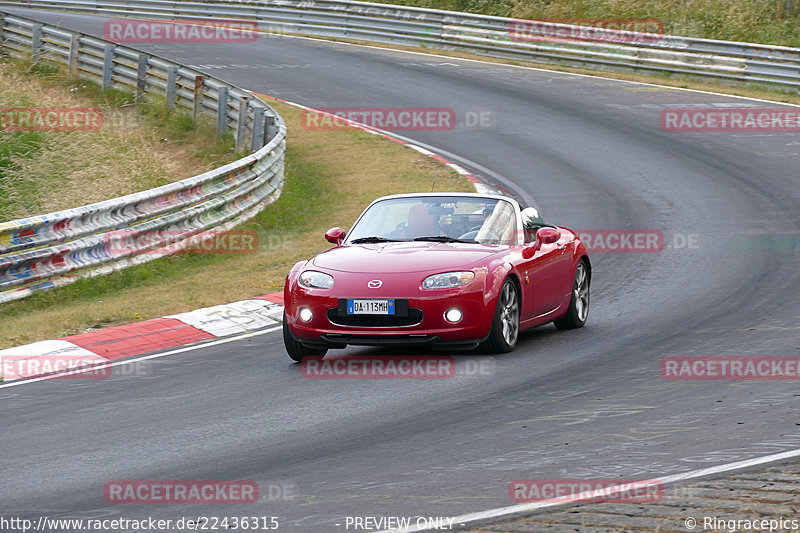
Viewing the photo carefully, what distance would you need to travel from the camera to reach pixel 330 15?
3841cm

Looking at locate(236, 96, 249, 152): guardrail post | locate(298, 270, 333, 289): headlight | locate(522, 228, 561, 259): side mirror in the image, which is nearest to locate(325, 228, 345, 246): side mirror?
locate(298, 270, 333, 289): headlight

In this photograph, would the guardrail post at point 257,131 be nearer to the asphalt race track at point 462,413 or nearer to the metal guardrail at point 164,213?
the metal guardrail at point 164,213

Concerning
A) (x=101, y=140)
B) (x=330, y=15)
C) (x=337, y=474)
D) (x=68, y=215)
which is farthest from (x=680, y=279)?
(x=330, y=15)

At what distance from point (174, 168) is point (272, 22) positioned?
1861 centimetres

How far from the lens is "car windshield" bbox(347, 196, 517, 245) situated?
→ 1083 cm

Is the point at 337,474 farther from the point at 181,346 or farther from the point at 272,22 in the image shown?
the point at 272,22

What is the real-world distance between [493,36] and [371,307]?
84.8 ft

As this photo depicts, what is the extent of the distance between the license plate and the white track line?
3.66 metres

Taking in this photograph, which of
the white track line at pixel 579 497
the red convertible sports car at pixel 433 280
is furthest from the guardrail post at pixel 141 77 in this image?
the white track line at pixel 579 497

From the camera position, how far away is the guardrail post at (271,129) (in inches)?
849

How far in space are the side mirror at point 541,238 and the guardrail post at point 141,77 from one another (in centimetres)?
1779

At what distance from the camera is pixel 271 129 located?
21.7m

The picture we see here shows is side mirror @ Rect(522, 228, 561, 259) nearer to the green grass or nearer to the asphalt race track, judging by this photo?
the asphalt race track

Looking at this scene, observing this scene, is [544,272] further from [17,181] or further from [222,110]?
[222,110]
